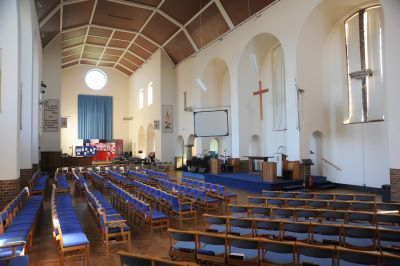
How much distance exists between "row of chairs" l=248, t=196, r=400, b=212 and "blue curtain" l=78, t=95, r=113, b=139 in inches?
840

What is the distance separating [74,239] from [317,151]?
985 centimetres

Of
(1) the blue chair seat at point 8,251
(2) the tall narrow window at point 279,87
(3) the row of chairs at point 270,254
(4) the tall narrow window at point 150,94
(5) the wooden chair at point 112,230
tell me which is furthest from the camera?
(4) the tall narrow window at point 150,94

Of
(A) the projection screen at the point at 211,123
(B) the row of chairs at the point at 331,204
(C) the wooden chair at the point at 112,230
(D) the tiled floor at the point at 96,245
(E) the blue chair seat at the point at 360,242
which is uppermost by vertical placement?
(A) the projection screen at the point at 211,123

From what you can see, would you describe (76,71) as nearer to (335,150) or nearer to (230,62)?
(230,62)

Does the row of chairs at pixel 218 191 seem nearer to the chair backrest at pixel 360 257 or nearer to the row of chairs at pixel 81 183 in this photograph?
the row of chairs at pixel 81 183

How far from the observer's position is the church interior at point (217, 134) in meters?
4.34

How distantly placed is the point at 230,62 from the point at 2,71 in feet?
32.8

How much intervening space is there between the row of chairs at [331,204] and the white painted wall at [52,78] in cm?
1459

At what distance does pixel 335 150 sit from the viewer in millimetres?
11102

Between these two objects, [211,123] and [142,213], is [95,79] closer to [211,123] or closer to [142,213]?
[211,123]

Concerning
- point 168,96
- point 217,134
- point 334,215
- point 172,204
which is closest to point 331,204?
point 334,215

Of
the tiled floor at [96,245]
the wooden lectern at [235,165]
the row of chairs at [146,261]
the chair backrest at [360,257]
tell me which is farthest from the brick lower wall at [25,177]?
the chair backrest at [360,257]

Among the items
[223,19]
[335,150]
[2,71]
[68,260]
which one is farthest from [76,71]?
[68,260]

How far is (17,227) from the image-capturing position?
15.3 ft
